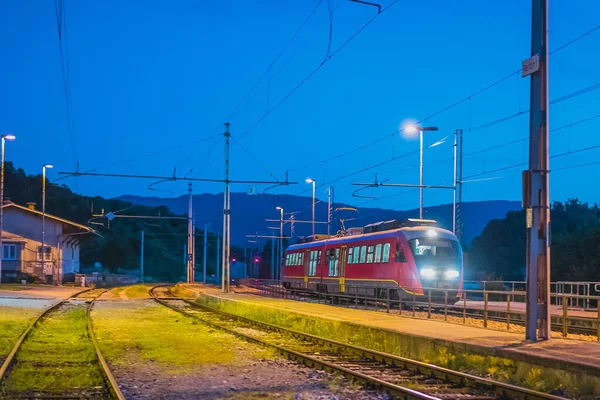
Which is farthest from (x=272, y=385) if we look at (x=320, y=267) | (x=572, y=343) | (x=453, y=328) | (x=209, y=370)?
(x=320, y=267)

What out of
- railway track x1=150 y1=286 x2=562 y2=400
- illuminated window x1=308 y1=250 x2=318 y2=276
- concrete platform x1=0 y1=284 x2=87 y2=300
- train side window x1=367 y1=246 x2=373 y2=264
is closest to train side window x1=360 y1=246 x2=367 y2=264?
train side window x1=367 y1=246 x2=373 y2=264

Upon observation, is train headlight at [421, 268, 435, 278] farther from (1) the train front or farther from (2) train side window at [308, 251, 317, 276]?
(2) train side window at [308, 251, 317, 276]

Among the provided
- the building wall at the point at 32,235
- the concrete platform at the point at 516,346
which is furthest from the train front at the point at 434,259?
the building wall at the point at 32,235

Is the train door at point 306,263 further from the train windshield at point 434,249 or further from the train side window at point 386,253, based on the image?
the train windshield at point 434,249

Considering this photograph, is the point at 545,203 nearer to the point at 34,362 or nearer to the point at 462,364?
the point at 462,364

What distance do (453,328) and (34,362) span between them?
9414mm

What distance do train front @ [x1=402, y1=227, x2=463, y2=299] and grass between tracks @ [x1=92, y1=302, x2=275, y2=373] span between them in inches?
358

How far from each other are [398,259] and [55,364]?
1725 centimetres

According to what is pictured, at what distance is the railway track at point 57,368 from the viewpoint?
10.2 meters

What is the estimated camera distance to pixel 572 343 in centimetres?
1338

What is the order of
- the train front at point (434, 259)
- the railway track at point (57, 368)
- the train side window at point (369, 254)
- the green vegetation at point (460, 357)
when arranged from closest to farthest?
the railway track at point (57, 368) → the green vegetation at point (460, 357) → the train front at point (434, 259) → the train side window at point (369, 254)

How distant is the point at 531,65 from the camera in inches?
535

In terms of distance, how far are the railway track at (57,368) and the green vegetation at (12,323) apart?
0.28m

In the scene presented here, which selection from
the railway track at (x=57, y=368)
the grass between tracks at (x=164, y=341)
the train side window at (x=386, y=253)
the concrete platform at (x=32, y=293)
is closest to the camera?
the railway track at (x=57, y=368)
